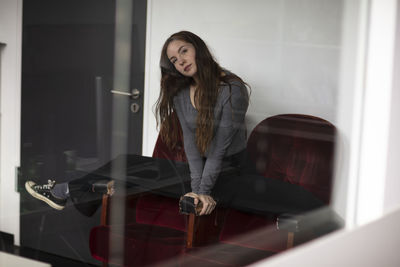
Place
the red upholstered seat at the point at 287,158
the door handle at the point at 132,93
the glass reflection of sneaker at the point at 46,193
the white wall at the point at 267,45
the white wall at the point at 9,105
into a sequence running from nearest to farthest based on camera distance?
the white wall at the point at 9,105 → the glass reflection of sneaker at the point at 46,193 → the door handle at the point at 132,93 → the white wall at the point at 267,45 → the red upholstered seat at the point at 287,158

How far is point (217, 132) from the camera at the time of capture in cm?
140

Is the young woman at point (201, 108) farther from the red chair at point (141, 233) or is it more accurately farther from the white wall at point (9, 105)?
the white wall at point (9, 105)

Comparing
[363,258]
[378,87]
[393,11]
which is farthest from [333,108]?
[363,258]

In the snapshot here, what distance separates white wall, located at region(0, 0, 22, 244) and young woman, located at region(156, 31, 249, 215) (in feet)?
1.56

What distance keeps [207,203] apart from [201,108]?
1.04 ft

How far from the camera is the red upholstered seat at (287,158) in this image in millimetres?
1524

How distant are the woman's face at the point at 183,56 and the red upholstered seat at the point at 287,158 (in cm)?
35

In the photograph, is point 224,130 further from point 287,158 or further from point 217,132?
point 287,158

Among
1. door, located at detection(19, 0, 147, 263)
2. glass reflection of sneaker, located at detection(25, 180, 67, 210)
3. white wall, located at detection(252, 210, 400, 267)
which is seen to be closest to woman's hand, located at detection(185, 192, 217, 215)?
white wall, located at detection(252, 210, 400, 267)

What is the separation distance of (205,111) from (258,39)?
1.04 feet

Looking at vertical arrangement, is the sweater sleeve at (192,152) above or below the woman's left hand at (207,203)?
above

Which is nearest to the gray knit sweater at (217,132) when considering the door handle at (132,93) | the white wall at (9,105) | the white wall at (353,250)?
the door handle at (132,93)

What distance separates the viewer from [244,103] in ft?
4.90

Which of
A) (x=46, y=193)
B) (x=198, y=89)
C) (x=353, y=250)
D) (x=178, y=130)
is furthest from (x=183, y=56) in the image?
(x=353, y=250)
